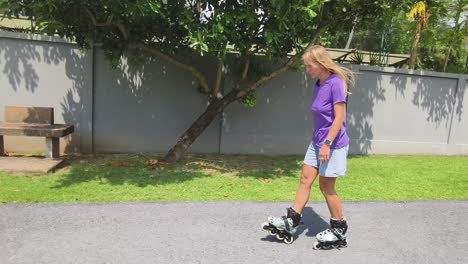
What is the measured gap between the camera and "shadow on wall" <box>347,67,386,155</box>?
29.6ft

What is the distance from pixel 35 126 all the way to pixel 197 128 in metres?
2.43

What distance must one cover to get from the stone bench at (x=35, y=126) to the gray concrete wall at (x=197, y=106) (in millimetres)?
402

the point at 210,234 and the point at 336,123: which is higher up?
the point at 336,123

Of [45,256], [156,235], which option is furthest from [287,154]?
[45,256]

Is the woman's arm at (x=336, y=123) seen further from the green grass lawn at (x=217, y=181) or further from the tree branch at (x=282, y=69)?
the tree branch at (x=282, y=69)

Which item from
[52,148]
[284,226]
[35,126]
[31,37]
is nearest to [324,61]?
[284,226]

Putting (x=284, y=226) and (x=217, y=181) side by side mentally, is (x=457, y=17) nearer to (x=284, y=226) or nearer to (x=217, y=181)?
(x=217, y=181)

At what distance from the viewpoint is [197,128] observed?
7.60m

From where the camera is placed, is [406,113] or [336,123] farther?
[406,113]

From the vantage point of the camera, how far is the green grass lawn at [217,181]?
18.7ft

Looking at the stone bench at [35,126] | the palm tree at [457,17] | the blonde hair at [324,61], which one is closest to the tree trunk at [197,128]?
the stone bench at [35,126]

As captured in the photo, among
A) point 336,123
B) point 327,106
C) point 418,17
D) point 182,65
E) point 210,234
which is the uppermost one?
point 418,17

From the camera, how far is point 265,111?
339 inches

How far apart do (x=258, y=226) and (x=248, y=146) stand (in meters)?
4.03
